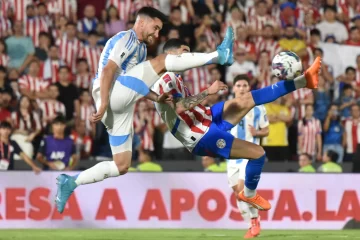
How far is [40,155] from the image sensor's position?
17547 mm

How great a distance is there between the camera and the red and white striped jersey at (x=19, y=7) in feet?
65.4

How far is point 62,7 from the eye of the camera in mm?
20453

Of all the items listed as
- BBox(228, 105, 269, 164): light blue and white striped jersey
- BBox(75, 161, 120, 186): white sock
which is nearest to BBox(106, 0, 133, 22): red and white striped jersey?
BBox(228, 105, 269, 164): light blue and white striped jersey

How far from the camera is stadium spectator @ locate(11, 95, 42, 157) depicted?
17.9 metres

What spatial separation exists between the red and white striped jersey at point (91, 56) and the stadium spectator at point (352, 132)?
176 inches

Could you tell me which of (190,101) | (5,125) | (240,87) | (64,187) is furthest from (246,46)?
(64,187)

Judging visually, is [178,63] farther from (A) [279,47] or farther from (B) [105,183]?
(A) [279,47]

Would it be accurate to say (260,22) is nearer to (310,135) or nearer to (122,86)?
(310,135)

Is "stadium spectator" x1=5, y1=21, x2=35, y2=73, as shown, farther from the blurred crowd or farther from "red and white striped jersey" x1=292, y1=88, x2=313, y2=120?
"red and white striped jersey" x1=292, y1=88, x2=313, y2=120

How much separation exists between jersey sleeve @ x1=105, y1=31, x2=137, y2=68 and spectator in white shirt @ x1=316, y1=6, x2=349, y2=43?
30.9ft

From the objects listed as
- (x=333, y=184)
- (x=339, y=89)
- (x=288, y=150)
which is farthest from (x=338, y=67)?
(x=333, y=184)

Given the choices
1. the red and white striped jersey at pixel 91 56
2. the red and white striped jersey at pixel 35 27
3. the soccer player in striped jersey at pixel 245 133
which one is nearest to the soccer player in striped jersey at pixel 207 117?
the soccer player in striped jersey at pixel 245 133

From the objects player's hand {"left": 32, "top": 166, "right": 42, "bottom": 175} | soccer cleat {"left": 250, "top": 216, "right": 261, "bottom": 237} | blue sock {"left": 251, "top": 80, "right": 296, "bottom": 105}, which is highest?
blue sock {"left": 251, "top": 80, "right": 296, "bottom": 105}

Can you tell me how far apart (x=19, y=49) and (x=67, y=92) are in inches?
48.5
